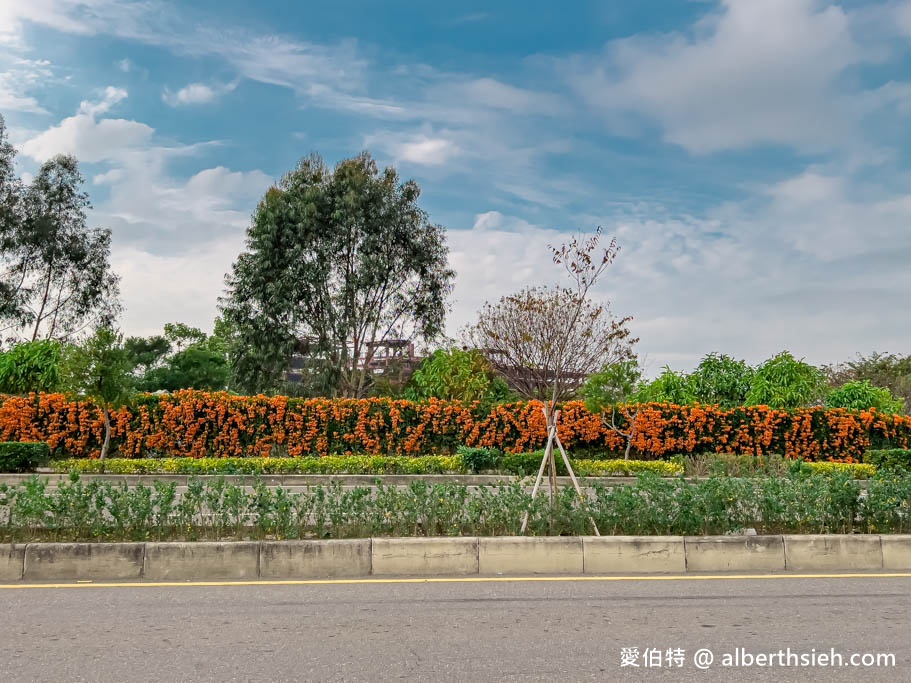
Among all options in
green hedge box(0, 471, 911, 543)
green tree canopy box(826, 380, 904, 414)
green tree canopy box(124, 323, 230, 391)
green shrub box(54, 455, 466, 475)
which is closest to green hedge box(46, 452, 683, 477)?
green shrub box(54, 455, 466, 475)

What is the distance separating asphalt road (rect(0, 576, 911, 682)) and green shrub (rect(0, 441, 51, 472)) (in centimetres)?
1524

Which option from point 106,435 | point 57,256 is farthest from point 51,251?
point 106,435

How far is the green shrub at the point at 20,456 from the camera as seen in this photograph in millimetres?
20500

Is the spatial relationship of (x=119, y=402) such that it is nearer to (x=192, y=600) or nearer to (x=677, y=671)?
(x=192, y=600)

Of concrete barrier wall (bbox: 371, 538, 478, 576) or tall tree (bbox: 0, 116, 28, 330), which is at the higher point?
tall tree (bbox: 0, 116, 28, 330)

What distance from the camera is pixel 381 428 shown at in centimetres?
2670

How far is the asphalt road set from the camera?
5008 mm

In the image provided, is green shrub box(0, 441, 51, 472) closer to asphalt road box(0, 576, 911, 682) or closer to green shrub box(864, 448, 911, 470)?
asphalt road box(0, 576, 911, 682)

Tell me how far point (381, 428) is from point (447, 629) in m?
20.9

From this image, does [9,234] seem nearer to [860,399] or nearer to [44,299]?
[44,299]

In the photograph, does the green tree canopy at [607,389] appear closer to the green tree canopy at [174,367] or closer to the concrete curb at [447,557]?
the concrete curb at [447,557]

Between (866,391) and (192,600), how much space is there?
39.4 metres

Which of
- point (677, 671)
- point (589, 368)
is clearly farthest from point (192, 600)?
point (589, 368)

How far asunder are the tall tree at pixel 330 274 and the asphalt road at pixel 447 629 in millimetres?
36786
